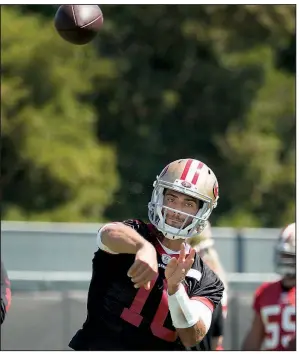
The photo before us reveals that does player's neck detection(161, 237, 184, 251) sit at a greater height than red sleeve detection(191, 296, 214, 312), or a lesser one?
greater

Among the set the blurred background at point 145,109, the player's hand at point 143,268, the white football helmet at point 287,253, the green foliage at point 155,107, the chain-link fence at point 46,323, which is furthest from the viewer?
the green foliage at point 155,107

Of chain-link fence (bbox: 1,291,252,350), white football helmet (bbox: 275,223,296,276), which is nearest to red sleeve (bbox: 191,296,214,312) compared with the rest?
white football helmet (bbox: 275,223,296,276)

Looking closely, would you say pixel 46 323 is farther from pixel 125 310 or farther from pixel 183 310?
pixel 183 310

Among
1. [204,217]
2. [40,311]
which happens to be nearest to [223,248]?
[40,311]

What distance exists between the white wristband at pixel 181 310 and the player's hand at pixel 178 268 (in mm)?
51

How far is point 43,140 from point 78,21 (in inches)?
571

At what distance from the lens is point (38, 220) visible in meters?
19.8

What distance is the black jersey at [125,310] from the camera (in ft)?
13.1

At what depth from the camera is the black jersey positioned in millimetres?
3988

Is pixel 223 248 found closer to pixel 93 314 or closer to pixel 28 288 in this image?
pixel 28 288

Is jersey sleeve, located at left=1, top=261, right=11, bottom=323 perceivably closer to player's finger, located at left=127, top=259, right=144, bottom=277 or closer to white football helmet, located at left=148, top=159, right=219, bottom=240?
white football helmet, located at left=148, top=159, right=219, bottom=240

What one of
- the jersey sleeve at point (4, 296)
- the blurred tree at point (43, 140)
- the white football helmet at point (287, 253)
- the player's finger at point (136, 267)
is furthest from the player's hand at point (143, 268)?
the blurred tree at point (43, 140)

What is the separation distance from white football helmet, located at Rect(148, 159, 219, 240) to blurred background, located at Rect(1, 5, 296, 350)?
12.2 metres

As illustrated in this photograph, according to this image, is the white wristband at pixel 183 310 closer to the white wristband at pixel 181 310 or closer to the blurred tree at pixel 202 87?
the white wristband at pixel 181 310
